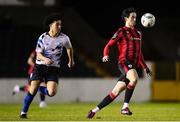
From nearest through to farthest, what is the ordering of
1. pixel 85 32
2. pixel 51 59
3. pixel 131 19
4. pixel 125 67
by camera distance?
pixel 51 59, pixel 125 67, pixel 131 19, pixel 85 32

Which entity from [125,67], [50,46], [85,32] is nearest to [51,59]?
[50,46]

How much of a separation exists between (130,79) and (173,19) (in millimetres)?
26177

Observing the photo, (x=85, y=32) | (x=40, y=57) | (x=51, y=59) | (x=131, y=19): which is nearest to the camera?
(x=40, y=57)

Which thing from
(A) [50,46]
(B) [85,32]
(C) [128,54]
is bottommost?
(B) [85,32]

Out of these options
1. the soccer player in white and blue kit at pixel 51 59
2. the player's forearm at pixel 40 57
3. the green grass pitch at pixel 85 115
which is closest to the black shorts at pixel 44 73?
the soccer player in white and blue kit at pixel 51 59

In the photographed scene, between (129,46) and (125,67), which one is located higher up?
(129,46)

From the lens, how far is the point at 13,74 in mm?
27516

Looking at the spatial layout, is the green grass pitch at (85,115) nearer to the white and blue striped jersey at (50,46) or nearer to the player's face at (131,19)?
the white and blue striped jersey at (50,46)

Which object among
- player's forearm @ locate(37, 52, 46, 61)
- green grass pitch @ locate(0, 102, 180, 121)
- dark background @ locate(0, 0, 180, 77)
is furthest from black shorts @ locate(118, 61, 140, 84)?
dark background @ locate(0, 0, 180, 77)

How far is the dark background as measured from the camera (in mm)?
28734

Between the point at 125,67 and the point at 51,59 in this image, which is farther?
the point at 125,67

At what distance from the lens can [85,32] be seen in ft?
109

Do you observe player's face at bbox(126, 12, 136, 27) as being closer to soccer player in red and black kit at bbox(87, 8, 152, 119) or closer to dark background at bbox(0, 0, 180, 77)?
soccer player in red and black kit at bbox(87, 8, 152, 119)

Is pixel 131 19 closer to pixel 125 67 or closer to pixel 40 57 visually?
pixel 125 67
